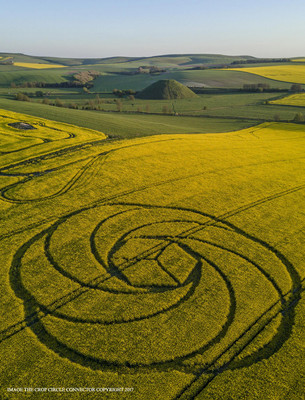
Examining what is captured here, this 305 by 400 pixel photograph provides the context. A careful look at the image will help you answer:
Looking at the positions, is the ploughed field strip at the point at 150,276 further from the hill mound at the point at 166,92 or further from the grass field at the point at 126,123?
the hill mound at the point at 166,92

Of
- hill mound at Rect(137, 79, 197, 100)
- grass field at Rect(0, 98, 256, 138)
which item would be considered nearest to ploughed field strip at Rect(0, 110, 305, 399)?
grass field at Rect(0, 98, 256, 138)

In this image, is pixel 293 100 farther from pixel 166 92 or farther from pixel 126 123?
pixel 126 123

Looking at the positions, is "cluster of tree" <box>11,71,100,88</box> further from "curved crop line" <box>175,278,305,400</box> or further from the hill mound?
"curved crop line" <box>175,278,305,400</box>

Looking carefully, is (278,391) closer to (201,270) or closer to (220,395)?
(220,395)

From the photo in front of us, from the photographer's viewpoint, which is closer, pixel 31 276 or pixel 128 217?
pixel 31 276

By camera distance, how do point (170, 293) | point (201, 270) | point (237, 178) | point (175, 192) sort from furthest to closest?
point (237, 178)
point (175, 192)
point (201, 270)
point (170, 293)

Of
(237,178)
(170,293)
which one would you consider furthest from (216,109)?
(170,293)

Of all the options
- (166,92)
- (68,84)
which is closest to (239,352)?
(166,92)
